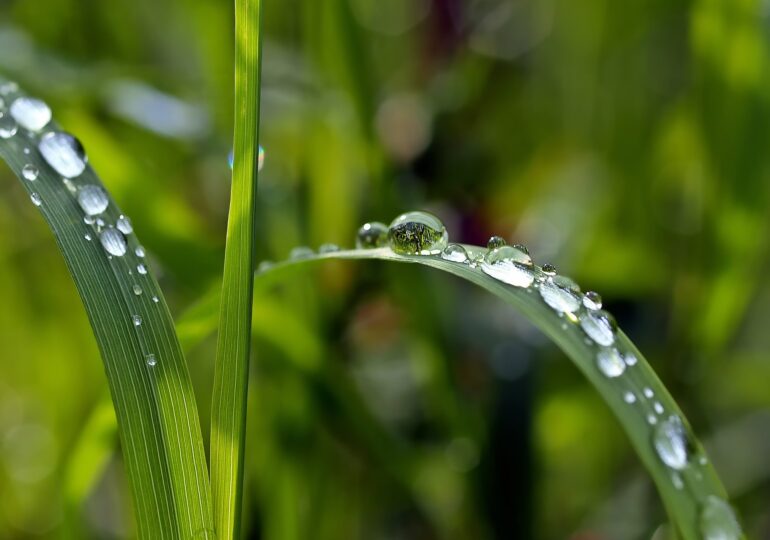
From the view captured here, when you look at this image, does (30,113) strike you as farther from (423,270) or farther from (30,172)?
(423,270)

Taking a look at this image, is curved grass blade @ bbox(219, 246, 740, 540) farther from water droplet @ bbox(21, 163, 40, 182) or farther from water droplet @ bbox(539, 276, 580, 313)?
water droplet @ bbox(21, 163, 40, 182)

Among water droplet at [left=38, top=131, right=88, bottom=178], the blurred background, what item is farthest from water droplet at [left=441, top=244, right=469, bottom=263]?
the blurred background

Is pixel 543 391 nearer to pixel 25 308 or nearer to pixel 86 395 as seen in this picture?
pixel 86 395

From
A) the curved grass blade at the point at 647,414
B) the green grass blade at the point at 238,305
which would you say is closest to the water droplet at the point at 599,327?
the curved grass blade at the point at 647,414

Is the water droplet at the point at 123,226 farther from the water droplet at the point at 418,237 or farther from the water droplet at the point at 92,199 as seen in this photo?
the water droplet at the point at 418,237

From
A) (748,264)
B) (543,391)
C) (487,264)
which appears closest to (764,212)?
(748,264)
